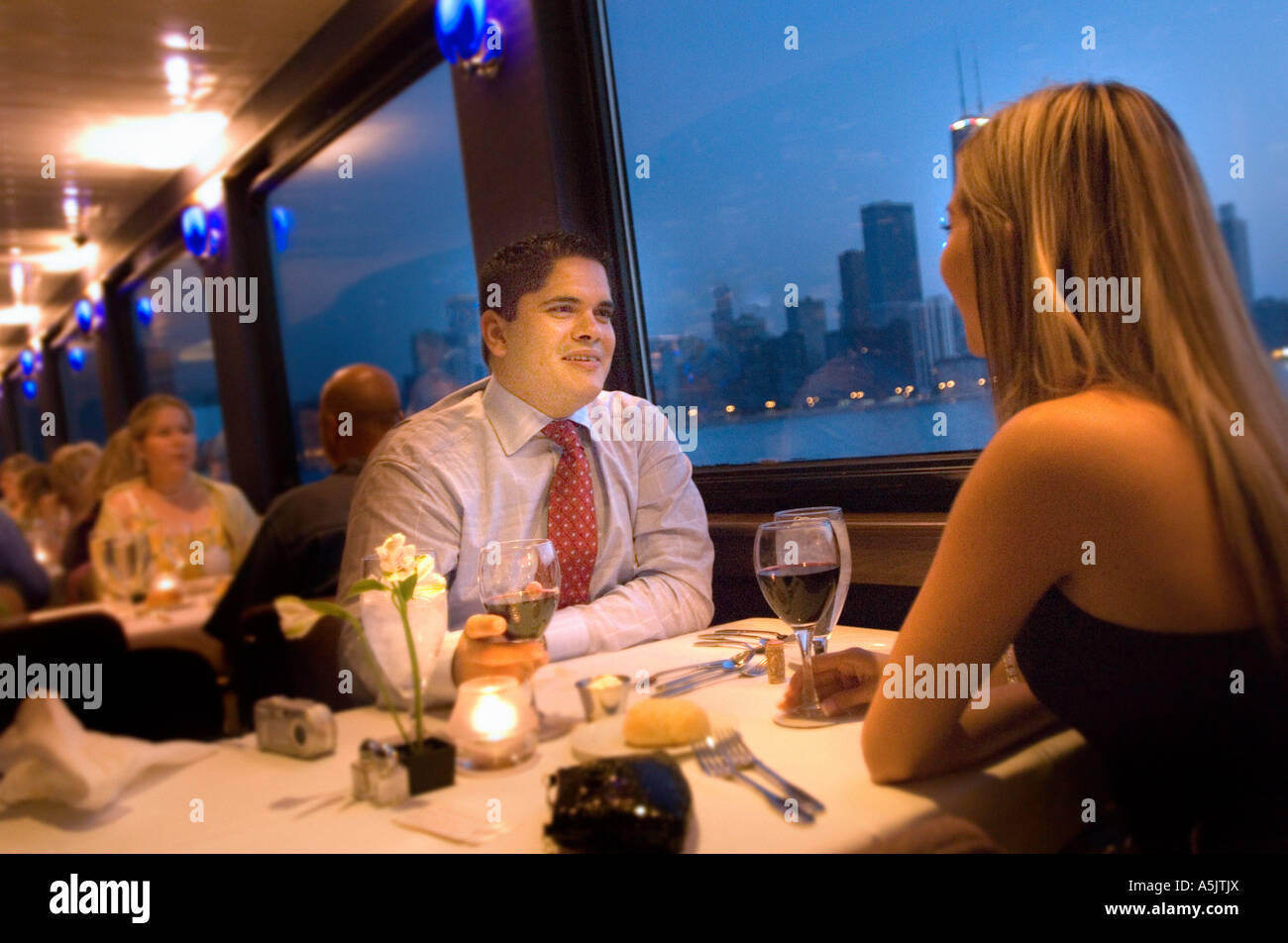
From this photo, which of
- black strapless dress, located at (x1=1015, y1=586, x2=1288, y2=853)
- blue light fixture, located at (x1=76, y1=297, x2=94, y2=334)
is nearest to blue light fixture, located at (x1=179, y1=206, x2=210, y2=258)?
blue light fixture, located at (x1=76, y1=297, x2=94, y2=334)

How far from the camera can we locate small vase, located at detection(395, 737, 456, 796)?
775mm

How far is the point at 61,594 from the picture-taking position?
714 mm

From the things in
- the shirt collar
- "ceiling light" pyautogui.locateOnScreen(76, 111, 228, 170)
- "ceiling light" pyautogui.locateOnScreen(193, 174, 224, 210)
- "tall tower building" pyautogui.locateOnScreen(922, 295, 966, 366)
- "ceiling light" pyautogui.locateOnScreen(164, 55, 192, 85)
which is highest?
"ceiling light" pyautogui.locateOnScreen(164, 55, 192, 85)

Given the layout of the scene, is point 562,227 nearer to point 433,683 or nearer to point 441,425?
point 441,425

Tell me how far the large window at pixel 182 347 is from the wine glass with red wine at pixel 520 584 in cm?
26

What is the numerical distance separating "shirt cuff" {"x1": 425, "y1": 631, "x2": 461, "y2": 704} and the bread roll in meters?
0.16

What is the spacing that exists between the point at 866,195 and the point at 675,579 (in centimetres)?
44

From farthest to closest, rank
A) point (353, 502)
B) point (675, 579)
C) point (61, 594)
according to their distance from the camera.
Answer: point (675, 579) < point (353, 502) < point (61, 594)

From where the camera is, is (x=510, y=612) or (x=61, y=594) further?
(x=510, y=612)

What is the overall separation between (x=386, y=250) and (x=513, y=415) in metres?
0.23

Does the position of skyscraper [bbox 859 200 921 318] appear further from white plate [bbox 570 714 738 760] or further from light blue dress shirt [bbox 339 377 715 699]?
white plate [bbox 570 714 738 760]

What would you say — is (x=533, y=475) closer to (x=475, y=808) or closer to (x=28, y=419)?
(x=475, y=808)
